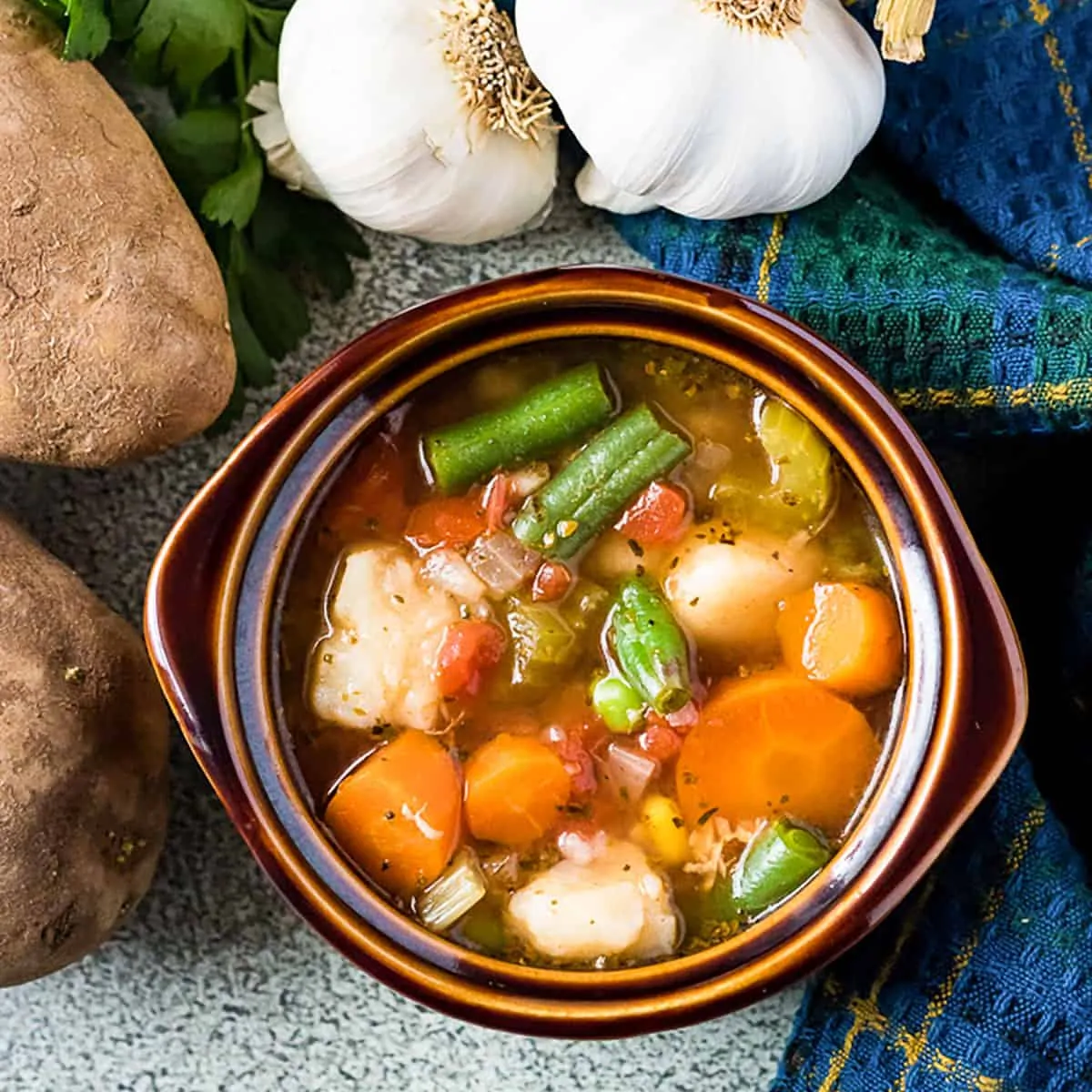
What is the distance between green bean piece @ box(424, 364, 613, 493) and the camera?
4.90 ft

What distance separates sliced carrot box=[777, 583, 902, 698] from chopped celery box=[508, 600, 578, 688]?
213mm

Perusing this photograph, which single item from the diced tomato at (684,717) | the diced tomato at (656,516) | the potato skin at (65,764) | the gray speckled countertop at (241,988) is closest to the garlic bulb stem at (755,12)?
the gray speckled countertop at (241,988)

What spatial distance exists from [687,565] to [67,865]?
2.17 ft

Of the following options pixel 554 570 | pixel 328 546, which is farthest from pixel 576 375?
pixel 328 546

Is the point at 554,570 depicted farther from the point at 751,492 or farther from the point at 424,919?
the point at 424,919

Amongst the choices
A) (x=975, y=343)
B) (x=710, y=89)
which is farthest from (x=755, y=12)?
(x=975, y=343)

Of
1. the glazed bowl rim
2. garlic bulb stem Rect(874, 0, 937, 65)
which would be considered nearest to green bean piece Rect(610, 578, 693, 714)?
the glazed bowl rim

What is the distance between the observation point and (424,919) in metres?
1.48

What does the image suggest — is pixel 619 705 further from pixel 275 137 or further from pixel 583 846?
pixel 275 137

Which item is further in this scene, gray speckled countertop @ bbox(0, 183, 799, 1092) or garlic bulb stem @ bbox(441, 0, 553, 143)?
gray speckled countertop @ bbox(0, 183, 799, 1092)

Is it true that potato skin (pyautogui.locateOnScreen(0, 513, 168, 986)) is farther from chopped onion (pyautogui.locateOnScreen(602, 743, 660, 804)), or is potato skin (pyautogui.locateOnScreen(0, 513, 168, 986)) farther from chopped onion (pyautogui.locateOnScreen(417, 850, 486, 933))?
chopped onion (pyautogui.locateOnScreen(602, 743, 660, 804))

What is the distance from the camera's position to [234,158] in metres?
1.63

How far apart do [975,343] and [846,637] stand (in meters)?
0.35

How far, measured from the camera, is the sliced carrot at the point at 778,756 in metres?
1.46
